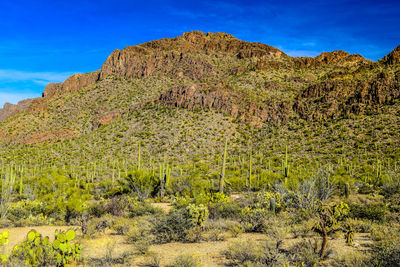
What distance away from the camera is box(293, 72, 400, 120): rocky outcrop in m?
37.8

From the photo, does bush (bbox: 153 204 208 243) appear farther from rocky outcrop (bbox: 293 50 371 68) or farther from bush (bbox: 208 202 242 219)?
rocky outcrop (bbox: 293 50 371 68)

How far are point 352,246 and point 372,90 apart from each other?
39.2 metres

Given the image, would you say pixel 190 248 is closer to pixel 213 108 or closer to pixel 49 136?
pixel 213 108

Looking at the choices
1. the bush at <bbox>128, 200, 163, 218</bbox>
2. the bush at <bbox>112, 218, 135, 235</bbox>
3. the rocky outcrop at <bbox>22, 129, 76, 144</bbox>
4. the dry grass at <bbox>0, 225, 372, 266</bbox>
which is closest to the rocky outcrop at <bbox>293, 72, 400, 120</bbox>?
the dry grass at <bbox>0, 225, 372, 266</bbox>

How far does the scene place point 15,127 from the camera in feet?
174

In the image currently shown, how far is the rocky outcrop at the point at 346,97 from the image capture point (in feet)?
124

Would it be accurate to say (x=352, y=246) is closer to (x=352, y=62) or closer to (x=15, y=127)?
(x=15, y=127)

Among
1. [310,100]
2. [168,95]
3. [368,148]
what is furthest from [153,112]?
[368,148]

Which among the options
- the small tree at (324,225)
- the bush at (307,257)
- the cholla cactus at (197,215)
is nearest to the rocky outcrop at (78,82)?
the cholla cactus at (197,215)

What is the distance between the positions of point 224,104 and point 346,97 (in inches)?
794

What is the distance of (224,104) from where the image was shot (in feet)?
163

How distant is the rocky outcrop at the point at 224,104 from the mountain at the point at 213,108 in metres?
0.19

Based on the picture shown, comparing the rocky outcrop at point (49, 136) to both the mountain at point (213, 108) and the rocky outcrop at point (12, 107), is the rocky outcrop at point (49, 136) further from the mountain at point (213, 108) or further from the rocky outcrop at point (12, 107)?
the rocky outcrop at point (12, 107)

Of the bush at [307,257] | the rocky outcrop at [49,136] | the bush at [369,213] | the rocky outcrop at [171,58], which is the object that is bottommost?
the bush at [307,257]
